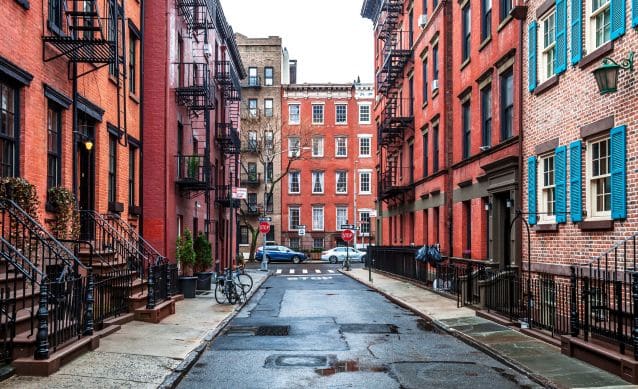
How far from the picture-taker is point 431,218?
27.5 m

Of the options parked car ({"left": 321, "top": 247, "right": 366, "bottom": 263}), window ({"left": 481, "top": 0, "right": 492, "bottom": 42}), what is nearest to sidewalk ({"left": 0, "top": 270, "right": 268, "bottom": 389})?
window ({"left": 481, "top": 0, "right": 492, "bottom": 42})

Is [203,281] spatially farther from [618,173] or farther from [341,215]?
[341,215]

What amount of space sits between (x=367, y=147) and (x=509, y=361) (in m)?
55.3

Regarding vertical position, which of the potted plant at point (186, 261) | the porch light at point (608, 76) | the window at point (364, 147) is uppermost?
the window at point (364, 147)

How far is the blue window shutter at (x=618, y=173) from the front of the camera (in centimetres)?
1159

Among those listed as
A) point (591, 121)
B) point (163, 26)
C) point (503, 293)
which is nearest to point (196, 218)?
point (163, 26)

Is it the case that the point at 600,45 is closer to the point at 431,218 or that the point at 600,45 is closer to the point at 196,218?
the point at 431,218

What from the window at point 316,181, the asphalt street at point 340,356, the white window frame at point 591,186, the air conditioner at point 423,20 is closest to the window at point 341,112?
the window at point 316,181

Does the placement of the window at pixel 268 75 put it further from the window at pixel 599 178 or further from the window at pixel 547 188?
the window at pixel 599 178

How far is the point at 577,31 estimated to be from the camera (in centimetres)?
1366

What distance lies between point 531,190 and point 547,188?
0.68m

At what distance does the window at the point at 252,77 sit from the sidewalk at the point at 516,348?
158 ft

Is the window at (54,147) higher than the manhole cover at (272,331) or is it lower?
higher

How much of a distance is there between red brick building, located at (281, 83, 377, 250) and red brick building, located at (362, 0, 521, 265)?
26.4m
